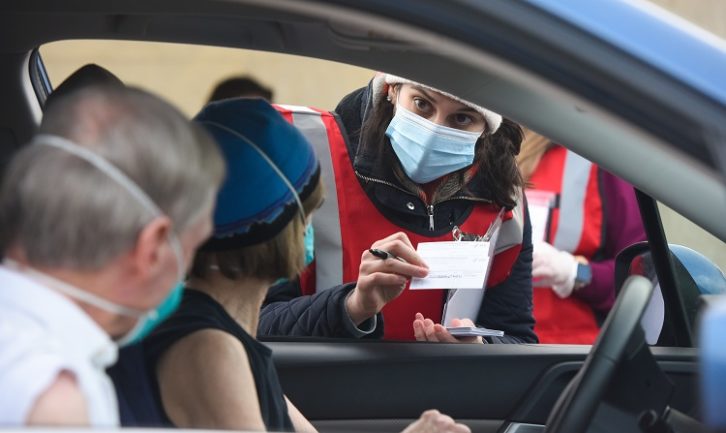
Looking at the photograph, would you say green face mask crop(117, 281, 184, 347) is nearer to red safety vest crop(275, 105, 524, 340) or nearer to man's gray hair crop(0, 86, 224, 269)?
man's gray hair crop(0, 86, 224, 269)

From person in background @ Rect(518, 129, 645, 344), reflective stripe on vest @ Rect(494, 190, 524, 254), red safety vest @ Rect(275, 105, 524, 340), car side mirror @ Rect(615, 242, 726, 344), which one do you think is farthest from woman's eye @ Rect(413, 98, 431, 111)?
person in background @ Rect(518, 129, 645, 344)

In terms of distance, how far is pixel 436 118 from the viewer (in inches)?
122

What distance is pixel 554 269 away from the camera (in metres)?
4.56

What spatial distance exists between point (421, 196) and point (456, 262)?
24 centimetres

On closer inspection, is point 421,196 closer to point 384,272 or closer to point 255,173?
point 384,272

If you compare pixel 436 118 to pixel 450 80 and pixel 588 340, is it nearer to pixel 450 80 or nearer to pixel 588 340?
pixel 450 80

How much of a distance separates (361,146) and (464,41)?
69.8 inches

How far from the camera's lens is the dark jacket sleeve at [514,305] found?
3.34 metres

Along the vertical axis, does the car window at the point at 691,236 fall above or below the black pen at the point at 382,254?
above

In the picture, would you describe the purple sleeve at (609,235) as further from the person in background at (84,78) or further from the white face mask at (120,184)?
the white face mask at (120,184)

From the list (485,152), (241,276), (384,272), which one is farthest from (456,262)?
(241,276)

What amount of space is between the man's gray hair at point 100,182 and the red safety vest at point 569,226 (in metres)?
3.02

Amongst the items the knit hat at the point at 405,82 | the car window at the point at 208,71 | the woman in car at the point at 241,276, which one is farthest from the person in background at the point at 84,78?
the car window at the point at 208,71

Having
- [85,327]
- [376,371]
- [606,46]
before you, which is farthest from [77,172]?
[376,371]
